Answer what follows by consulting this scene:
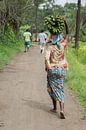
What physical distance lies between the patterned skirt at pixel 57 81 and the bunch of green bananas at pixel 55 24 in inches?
30.2

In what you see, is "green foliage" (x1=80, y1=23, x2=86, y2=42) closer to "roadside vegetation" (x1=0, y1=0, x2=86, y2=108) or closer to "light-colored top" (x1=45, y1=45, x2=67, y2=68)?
"roadside vegetation" (x1=0, y1=0, x2=86, y2=108)

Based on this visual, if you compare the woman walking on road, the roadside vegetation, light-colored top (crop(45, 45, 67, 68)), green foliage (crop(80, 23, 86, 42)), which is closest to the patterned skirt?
the woman walking on road

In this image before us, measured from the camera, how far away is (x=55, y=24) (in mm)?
9180

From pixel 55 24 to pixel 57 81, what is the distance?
1.15 meters

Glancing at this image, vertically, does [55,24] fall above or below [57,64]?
above

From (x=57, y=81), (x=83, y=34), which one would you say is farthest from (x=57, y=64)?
(x=83, y=34)

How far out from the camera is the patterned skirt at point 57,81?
29.9 feet

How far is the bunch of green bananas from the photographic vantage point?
9.13 m

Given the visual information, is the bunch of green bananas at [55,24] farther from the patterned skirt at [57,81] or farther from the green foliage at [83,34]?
the green foliage at [83,34]

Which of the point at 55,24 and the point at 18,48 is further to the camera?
the point at 18,48

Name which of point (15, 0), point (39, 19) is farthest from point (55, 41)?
point (39, 19)

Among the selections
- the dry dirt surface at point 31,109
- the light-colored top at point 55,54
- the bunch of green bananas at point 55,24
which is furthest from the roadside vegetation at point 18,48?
the bunch of green bananas at point 55,24

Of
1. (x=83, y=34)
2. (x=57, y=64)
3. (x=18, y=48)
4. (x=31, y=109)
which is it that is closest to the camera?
(x=57, y=64)

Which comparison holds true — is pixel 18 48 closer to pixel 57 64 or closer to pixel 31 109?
pixel 31 109
